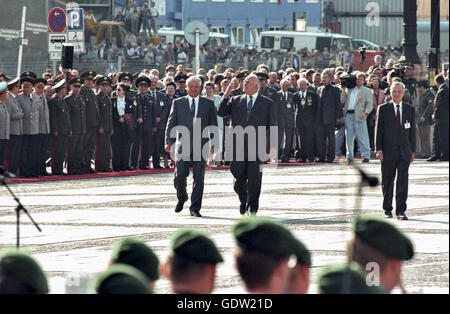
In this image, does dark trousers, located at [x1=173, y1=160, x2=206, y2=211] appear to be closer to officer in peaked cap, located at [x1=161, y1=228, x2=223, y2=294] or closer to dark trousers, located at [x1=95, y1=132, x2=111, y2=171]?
dark trousers, located at [x1=95, y1=132, x2=111, y2=171]

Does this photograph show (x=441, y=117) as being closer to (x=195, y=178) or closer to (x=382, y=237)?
(x=195, y=178)

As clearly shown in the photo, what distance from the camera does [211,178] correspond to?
20.9 metres

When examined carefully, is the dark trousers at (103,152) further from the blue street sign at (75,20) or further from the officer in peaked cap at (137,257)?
the officer in peaked cap at (137,257)

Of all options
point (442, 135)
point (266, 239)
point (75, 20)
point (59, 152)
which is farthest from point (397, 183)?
point (75, 20)

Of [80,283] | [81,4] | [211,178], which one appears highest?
[81,4]

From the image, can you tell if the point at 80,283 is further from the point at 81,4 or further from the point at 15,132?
the point at 81,4

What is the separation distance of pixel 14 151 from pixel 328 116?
6884mm

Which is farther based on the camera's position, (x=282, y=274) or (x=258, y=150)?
(x=258, y=150)

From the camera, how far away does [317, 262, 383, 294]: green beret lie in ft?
12.0

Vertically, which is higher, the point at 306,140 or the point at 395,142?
the point at 395,142

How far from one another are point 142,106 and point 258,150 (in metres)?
8.82

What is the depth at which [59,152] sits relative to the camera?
2175 centimetres

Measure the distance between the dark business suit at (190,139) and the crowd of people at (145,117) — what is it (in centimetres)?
491
